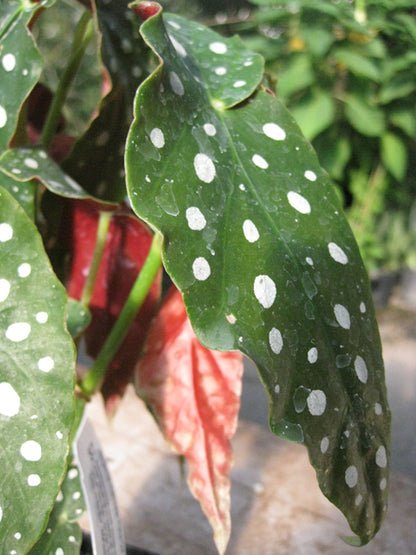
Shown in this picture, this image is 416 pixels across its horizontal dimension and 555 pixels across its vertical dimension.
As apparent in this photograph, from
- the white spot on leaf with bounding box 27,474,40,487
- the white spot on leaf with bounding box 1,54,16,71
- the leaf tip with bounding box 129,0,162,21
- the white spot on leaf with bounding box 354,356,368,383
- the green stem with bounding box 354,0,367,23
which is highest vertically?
the leaf tip with bounding box 129,0,162,21

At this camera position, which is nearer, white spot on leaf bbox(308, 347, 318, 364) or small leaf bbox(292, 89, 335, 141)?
white spot on leaf bbox(308, 347, 318, 364)

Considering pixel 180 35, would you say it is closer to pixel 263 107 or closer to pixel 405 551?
pixel 263 107

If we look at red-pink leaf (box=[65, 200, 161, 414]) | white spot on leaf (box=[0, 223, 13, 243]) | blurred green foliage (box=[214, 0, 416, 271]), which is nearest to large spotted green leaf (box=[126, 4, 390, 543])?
white spot on leaf (box=[0, 223, 13, 243])

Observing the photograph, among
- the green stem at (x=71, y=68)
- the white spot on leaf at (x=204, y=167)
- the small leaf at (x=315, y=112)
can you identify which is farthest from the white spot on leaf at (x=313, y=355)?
the small leaf at (x=315, y=112)

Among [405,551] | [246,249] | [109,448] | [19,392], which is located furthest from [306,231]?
[109,448]

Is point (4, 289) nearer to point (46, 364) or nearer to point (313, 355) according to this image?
point (46, 364)

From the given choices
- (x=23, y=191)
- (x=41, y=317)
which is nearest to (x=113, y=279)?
(x=23, y=191)

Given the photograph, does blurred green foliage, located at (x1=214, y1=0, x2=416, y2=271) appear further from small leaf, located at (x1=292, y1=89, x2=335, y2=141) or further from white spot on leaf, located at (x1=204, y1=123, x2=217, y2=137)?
white spot on leaf, located at (x1=204, y1=123, x2=217, y2=137)
